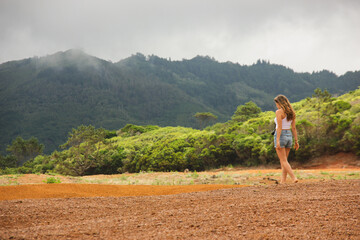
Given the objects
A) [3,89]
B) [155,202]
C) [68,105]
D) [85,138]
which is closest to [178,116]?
[68,105]

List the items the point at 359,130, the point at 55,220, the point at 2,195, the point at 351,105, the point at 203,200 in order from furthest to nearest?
the point at 351,105 → the point at 359,130 → the point at 2,195 → the point at 203,200 → the point at 55,220

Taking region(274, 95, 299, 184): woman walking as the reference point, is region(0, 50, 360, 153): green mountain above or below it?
above

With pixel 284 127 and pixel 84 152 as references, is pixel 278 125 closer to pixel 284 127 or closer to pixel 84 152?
pixel 284 127

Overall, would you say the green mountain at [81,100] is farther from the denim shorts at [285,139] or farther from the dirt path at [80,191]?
the denim shorts at [285,139]

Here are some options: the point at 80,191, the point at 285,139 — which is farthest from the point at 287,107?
the point at 80,191

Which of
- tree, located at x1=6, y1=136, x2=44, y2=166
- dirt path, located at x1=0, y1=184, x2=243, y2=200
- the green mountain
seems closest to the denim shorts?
dirt path, located at x1=0, y1=184, x2=243, y2=200

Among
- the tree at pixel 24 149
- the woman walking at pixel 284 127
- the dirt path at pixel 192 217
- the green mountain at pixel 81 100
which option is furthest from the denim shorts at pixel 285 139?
the green mountain at pixel 81 100

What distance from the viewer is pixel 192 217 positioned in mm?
4059

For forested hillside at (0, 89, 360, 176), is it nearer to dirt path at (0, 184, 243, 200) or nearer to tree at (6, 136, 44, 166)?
dirt path at (0, 184, 243, 200)

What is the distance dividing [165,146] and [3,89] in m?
157

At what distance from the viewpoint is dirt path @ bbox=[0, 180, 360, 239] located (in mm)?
3328

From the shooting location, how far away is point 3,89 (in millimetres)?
151000

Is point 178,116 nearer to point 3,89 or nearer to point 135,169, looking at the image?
point 3,89

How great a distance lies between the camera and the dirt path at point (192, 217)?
3328 mm
